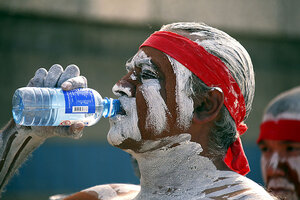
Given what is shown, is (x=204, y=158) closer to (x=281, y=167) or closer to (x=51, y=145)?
(x=281, y=167)

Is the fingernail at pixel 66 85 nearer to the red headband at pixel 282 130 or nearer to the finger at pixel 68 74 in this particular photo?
the finger at pixel 68 74

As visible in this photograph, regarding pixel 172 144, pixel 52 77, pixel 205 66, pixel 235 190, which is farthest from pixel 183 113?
pixel 52 77

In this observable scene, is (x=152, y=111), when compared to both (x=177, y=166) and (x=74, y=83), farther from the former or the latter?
(x=74, y=83)

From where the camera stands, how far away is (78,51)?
10.1 meters

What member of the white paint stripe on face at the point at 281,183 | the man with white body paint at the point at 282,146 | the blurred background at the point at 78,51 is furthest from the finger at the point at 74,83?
the blurred background at the point at 78,51

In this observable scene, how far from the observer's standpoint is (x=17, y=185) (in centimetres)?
962

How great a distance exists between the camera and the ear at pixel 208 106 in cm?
317

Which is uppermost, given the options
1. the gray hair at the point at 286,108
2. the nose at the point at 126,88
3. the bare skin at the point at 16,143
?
the nose at the point at 126,88

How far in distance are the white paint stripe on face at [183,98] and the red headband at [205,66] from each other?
0.04m

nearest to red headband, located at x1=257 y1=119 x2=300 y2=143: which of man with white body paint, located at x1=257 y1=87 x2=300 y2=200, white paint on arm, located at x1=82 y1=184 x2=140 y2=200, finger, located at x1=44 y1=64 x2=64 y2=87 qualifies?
man with white body paint, located at x1=257 y1=87 x2=300 y2=200

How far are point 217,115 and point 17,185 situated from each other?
23.5 ft

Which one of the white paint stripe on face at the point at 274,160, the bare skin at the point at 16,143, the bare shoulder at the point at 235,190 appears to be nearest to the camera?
the bare shoulder at the point at 235,190

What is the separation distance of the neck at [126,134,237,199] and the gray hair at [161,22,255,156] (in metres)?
0.12

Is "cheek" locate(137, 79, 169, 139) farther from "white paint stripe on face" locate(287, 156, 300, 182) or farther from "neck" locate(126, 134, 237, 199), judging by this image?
"white paint stripe on face" locate(287, 156, 300, 182)
